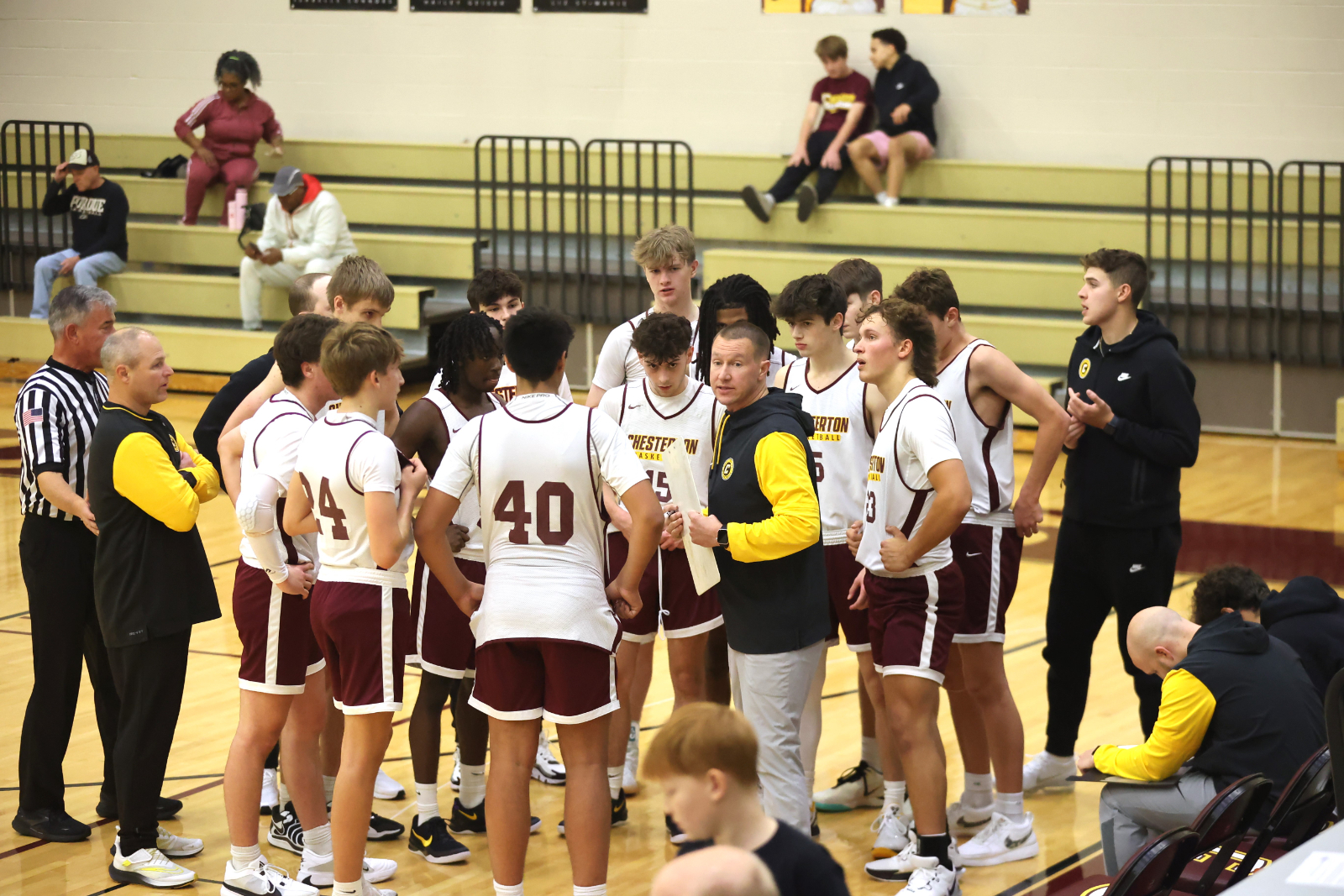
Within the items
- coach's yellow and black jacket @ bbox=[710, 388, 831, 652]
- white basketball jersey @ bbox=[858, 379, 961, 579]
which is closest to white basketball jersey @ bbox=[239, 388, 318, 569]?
coach's yellow and black jacket @ bbox=[710, 388, 831, 652]

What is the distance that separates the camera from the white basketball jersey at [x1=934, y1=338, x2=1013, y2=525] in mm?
4414

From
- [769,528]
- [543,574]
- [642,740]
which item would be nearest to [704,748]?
[543,574]

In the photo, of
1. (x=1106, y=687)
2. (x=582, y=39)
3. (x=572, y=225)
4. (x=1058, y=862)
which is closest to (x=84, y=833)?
(x=1058, y=862)

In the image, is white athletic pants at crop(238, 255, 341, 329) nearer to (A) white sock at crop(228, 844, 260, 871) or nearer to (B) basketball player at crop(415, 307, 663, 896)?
(A) white sock at crop(228, 844, 260, 871)

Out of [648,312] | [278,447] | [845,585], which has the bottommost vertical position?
[845,585]

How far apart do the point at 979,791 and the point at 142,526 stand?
8.17ft

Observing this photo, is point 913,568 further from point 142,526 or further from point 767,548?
point 142,526

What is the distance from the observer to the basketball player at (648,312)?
15.7 feet

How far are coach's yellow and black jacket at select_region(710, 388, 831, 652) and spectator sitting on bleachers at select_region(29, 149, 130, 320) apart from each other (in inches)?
402

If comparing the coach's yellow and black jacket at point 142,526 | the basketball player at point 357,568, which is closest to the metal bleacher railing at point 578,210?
the coach's yellow and black jacket at point 142,526

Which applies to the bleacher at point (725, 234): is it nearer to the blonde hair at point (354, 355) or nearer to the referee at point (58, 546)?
the referee at point (58, 546)

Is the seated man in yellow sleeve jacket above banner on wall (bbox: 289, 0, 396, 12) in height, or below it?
below

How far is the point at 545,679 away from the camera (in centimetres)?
375

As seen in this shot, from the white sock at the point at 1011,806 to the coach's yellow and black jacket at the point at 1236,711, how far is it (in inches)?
23.9
